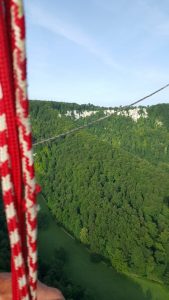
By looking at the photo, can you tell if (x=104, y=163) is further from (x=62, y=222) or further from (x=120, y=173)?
(x=62, y=222)

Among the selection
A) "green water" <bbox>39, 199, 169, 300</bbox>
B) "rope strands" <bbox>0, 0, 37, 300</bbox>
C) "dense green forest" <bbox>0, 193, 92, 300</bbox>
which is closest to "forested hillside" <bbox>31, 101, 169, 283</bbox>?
"green water" <bbox>39, 199, 169, 300</bbox>

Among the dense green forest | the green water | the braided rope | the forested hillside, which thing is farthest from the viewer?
the forested hillside

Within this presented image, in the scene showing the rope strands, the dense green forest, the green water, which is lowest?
the green water

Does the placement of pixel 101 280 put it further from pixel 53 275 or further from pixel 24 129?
pixel 24 129

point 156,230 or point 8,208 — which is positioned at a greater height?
point 8,208

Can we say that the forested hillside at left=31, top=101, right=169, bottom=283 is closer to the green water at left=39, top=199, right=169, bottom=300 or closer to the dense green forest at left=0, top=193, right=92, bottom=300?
the green water at left=39, top=199, right=169, bottom=300

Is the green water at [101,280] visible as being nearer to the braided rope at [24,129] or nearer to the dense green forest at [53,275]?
the dense green forest at [53,275]

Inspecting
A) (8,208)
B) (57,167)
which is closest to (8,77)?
(8,208)
